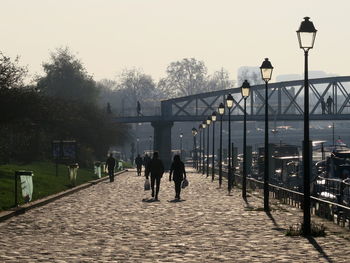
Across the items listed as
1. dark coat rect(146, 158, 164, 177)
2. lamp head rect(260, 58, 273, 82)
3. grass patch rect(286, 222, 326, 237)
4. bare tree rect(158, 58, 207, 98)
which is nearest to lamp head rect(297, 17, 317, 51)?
grass patch rect(286, 222, 326, 237)

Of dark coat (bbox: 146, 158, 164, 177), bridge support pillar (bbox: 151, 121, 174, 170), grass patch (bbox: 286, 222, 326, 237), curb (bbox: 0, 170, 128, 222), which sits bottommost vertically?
grass patch (bbox: 286, 222, 326, 237)

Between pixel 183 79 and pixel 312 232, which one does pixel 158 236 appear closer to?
pixel 312 232

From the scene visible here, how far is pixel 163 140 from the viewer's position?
394 ft

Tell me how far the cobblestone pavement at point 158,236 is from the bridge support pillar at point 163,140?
8635cm

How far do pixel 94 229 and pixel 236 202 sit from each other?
12.4 metres

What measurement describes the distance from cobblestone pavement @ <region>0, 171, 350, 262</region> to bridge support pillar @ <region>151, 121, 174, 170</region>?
86352mm

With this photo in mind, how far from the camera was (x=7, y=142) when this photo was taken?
5322 cm

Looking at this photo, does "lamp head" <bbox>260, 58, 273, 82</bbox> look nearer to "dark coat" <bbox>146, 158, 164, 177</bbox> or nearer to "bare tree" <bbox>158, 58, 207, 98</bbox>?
"dark coat" <bbox>146, 158, 164, 177</bbox>

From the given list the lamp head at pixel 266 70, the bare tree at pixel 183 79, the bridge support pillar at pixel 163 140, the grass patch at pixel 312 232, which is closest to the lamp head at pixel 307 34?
the grass patch at pixel 312 232

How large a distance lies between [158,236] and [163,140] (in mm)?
101792

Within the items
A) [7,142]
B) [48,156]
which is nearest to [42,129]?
[48,156]

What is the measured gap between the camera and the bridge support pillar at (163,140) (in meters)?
117

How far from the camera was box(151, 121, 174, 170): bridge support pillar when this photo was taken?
117 m

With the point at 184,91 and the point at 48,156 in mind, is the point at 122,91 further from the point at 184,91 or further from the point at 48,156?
the point at 48,156
